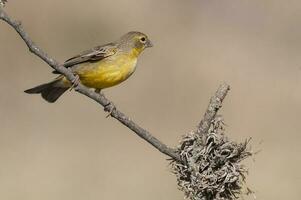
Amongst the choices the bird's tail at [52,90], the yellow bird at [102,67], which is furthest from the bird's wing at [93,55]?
the bird's tail at [52,90]

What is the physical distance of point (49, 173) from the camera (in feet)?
34.4

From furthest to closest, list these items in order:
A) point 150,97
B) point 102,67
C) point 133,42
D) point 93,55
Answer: point 150,97
point 133,42
point 102,67
point 93,55

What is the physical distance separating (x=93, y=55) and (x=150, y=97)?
28.7ft

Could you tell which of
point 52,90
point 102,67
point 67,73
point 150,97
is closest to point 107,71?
point 102,67

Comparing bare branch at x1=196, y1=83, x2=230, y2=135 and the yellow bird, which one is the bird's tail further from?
bare branch at x1=196, y1=83, x2=230, y2=135

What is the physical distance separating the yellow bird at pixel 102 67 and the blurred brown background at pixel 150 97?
2140 mm

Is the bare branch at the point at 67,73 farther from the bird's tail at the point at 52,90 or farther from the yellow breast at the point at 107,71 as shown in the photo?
the bird's tail at the point at 52,90

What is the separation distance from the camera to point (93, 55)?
5500 mm

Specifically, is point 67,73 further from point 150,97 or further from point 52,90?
point 150,97

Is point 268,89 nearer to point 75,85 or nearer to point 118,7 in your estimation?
point 118,7

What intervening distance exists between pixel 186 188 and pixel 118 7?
49.2 feet

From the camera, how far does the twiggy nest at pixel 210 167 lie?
9.21ft

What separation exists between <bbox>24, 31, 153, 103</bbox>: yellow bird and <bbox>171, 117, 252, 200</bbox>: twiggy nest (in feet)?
7.83

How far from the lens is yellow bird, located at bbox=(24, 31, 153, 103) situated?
17.8ft
